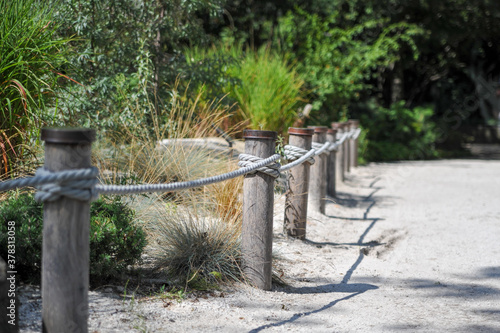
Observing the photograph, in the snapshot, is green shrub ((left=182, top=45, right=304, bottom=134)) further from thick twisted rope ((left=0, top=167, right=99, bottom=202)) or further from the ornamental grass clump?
thick twisted rope ((left=0, top=167, right=99, bottom=202))

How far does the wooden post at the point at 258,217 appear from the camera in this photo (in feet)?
10.3

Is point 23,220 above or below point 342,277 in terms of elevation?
above

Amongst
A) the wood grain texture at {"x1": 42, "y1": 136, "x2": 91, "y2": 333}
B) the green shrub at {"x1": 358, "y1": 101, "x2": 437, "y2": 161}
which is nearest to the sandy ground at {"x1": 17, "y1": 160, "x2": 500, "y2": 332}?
the wood grain texture at {"x1": 42, "y1": 136, "x2": 91, "y2": 333}

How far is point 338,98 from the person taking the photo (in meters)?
10.8

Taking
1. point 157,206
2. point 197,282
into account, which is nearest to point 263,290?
point 197,282

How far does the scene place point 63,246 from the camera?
204 cm

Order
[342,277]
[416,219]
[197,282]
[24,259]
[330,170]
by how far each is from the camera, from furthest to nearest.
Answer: [330,170]
[416,219]
[342,277]
[197,282]
[24,259]

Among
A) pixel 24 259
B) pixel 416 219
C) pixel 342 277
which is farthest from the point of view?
pixel 416 219

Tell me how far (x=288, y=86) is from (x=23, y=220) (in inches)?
197

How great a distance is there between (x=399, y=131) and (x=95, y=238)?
11.1 metres

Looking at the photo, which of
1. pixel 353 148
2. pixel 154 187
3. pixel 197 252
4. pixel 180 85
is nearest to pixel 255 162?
pixel 197 252

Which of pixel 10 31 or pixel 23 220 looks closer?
pixel 23 220

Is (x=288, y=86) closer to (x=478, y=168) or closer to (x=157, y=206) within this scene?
(x=157, y=206)

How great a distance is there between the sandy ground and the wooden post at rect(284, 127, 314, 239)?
0.13 metres
